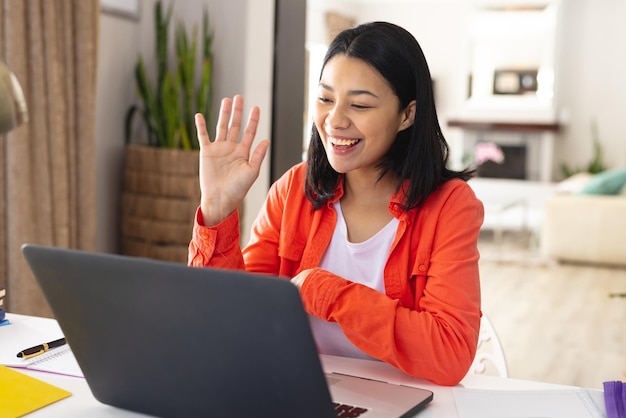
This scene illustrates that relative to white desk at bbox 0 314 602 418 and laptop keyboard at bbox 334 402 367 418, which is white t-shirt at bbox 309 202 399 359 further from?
laptop keyboard at bbox 334 402 367 418

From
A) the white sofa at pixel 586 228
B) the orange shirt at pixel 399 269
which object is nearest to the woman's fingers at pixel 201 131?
the orange shirt at pixel 399 269

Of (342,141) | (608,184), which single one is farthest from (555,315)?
(342,141)

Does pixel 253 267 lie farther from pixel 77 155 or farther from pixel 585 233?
pixel 585 233

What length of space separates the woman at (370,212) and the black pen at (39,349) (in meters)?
0.28

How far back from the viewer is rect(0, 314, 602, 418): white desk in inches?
41.4

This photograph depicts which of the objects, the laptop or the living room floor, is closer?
the laptop

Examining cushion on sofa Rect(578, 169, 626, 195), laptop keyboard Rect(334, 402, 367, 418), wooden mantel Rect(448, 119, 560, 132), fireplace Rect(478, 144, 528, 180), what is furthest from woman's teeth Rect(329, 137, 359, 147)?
fireplace Rect(478, 144, 528, 180)

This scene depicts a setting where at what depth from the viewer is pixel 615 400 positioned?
42.5 inches

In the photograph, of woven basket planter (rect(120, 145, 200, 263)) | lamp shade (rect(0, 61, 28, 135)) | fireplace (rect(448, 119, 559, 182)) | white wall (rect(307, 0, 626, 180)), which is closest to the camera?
lamp shade (rect(0, 61, 28, 135))

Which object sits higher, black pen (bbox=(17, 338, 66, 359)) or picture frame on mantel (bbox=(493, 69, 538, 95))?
picture frame on mantel (bbox=(493, 69, 538, 95))

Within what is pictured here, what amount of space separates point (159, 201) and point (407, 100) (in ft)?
6.00

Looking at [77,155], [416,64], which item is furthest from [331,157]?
[77,155]

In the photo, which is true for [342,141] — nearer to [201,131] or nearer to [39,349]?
[201,131]

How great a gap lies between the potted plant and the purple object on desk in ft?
6.98
